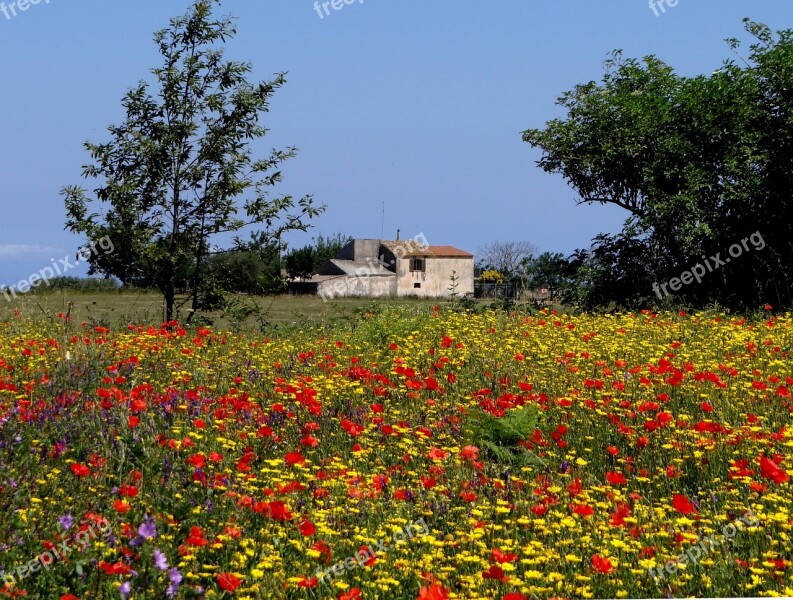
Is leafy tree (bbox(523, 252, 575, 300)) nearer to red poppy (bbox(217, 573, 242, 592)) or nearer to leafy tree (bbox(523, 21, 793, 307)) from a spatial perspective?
leafy tree (bbox(523, 21, 793, 307))

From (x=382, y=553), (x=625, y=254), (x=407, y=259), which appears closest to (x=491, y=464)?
(x=382, y=553)

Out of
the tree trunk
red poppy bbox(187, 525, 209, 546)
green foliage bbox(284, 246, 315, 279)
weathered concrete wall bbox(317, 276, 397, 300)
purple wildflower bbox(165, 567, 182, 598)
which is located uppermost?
green foliage bbox(284, 246, 315, 279)

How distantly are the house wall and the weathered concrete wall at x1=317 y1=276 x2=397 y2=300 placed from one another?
1019 millimetres

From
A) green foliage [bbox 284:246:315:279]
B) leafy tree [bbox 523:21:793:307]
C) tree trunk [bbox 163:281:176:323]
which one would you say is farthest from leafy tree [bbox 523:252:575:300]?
green foliage [bbox 284:246:315:279]

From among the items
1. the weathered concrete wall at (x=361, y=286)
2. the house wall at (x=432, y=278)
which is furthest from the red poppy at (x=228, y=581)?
the house wall at (x=432, y=278)

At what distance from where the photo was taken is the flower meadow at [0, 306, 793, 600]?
391 cm

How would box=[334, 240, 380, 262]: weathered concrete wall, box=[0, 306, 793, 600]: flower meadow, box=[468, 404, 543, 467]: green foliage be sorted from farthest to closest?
box=[334, 240, 380, 262]: weathered concrete wall, box=[468, 404, 543, 467]: green foliage, box=[0, 306, 793, 600]: flower meadow

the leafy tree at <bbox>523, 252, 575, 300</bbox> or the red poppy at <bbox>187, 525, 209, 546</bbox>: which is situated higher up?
the leafy tree at <bbox>523, 252, 575, 300</bbox>

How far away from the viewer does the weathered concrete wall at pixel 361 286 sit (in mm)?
68938

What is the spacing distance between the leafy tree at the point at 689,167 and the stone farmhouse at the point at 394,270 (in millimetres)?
47196

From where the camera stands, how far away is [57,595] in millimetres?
3490

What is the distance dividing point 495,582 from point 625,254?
62.8ft

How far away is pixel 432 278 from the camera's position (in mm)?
77750

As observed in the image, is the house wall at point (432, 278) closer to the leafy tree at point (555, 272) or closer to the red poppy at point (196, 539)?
the leafy tree at point (555, 272)
